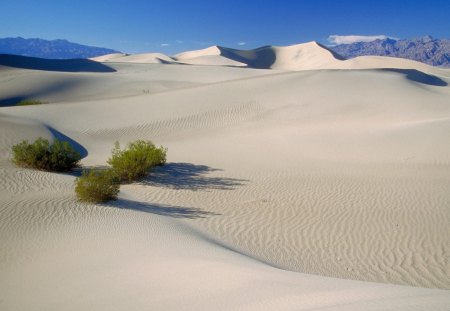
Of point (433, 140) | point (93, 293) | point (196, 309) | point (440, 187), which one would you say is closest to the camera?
point (196, 309)

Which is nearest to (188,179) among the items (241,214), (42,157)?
(241,214)

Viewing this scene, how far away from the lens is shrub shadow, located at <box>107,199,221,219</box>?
322 inches

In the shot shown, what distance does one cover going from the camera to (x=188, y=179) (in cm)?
1112

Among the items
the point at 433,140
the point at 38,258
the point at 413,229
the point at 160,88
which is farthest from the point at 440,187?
the point at 160,88

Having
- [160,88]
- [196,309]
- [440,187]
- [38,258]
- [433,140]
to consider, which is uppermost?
A: [160,88]

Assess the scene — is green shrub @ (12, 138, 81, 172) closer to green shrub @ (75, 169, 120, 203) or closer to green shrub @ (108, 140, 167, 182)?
green shrub @ (108, 140, 167, 182)

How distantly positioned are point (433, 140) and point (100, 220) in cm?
1268

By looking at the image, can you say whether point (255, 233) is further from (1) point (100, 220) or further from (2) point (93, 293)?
(2) point (93, 293)

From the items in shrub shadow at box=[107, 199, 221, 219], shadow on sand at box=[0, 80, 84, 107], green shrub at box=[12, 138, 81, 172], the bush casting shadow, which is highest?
shadow on sand at box=[0, 80, 84, 107]

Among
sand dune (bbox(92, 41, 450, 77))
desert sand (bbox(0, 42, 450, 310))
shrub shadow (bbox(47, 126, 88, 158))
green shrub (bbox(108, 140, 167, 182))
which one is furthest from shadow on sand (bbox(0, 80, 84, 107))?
sand dune (bbox(92, 41, 450, 77))

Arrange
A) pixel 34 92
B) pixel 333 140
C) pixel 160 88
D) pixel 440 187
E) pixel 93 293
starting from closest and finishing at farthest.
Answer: pixel 93 293
pixel 440 187
pixel 333 140
pixel 34 92
pixel 160 88

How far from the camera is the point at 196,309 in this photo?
11.8ft

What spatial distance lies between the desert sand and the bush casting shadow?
9 cm

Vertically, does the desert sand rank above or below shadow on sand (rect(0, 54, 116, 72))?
below
